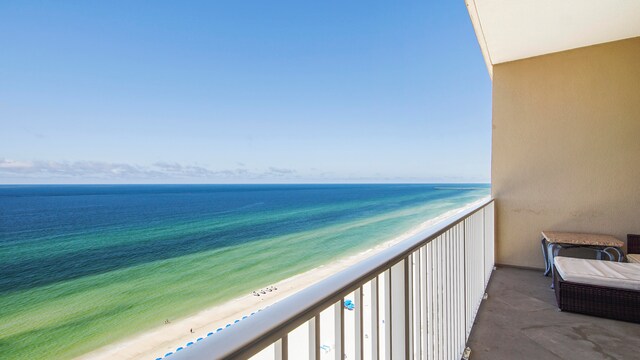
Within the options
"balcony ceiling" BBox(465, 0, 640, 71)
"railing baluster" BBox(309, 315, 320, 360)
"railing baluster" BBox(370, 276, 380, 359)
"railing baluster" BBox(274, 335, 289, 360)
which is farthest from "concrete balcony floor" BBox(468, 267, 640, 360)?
"balcony ceiling" BBox(465, 0, 640, 71)

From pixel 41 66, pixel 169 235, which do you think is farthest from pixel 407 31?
pixel 41 66

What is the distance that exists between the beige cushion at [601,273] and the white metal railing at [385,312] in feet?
3.32

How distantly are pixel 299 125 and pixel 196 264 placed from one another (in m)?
20.9

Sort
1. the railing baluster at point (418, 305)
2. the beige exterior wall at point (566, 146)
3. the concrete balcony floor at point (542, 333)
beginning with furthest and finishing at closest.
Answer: the beige exterior wall at point (566, 146), the concrete balcony floor at point (542, 333), the railing baluster at point (418, 305)

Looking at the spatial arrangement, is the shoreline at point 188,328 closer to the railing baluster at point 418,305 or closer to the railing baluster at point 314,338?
the railing baluster at point 418,305

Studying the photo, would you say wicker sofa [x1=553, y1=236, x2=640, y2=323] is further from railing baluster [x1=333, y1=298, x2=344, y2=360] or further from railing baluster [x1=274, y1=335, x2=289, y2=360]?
railing baluster [x1=274, y1=335, x2=289, y2=360]

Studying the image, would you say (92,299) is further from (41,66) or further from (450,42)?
(41,66)

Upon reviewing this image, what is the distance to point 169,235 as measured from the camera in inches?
930

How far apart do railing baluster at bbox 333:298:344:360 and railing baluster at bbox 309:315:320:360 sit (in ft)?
0.27

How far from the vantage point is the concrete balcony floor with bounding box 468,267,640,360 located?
2.13 m

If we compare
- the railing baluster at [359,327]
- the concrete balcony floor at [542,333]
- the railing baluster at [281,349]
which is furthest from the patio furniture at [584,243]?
the railing baluster at [281,349]

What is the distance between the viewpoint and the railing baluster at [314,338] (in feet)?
2.05

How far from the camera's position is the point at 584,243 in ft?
11.1

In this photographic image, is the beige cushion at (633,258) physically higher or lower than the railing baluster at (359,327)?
lower
